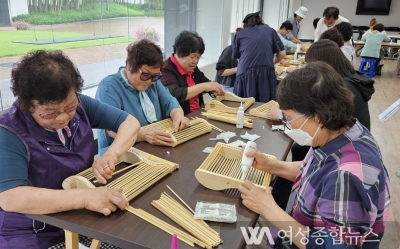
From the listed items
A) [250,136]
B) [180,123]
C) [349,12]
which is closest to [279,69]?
[250,136]

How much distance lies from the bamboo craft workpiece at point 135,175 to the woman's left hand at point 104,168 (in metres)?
0.03

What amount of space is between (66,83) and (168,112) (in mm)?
1136

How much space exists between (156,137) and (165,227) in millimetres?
787

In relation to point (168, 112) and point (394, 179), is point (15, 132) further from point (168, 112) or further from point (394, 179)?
point (394, 179)

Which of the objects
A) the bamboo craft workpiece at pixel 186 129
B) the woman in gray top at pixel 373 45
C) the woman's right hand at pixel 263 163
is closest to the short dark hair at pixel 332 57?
the bamboo craft workpiece at pixel 186 129

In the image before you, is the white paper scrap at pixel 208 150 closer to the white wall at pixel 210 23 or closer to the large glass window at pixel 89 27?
the large glass window at pixel 89 27

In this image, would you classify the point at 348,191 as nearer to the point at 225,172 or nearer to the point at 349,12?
the point at 225,172

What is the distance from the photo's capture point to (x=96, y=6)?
3.43 metres

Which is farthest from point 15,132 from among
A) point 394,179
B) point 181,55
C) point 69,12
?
point 394,179

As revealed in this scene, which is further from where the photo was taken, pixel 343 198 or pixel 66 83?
pixel 66 83

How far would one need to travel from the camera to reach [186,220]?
3.94 feet

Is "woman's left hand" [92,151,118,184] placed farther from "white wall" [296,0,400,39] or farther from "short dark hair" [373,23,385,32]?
"white wall" [296,0,400,39]

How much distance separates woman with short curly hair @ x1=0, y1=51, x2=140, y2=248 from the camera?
1204 mm

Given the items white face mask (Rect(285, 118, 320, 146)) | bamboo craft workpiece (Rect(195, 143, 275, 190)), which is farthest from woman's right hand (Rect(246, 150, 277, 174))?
white face mask (Rect(285, 118, 320, 146))
